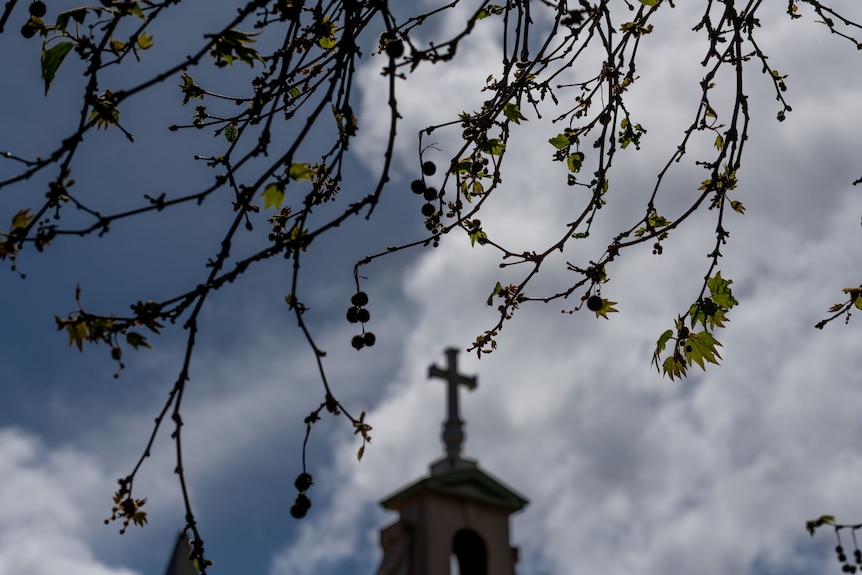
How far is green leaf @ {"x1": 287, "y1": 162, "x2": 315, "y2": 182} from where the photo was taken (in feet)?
7.36

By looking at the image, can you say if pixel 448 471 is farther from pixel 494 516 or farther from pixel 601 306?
pixel 601 306

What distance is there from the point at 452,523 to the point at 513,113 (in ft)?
25.8

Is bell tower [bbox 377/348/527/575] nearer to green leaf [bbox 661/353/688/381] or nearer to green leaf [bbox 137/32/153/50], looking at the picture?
green leaf [bbox 661/353/688/381]

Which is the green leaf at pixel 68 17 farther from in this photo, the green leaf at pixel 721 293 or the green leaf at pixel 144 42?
the green leaf at pixel 721 293

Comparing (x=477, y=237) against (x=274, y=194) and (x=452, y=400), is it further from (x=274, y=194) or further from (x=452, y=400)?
(x=452, y=400)

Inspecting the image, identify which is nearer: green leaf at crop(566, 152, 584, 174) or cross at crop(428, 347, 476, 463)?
green leaf at crop(566, 152, 584, 174)

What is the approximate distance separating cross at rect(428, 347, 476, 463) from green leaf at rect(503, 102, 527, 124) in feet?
26.9

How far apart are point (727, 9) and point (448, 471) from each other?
322 inches

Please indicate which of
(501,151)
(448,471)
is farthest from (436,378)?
(501,151)

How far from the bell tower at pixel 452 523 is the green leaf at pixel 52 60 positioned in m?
8.63

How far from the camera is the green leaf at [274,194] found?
2.28 m

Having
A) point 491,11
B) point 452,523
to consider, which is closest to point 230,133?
point 491,11

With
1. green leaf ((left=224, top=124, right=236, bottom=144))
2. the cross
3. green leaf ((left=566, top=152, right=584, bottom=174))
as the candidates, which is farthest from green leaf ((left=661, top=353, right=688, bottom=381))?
the cross

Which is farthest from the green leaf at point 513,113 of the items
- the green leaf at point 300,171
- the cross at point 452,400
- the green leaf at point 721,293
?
the cross at point 452,400
